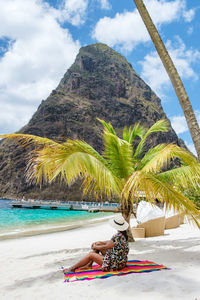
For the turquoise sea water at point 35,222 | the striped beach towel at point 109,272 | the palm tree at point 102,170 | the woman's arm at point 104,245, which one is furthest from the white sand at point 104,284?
the turquoise sea water at point 35,222

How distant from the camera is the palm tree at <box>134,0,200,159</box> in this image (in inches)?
182

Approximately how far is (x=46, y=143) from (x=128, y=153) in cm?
227

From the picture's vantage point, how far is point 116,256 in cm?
381

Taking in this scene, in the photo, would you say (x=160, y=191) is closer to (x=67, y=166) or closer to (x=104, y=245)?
(x=104, y=245)

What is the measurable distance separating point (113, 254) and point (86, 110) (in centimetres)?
11386

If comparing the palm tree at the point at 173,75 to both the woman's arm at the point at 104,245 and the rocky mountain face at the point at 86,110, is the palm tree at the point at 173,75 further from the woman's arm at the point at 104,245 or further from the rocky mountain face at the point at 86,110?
the rocky mountain face at the point at 86,110

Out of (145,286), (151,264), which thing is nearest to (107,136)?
(151,264)

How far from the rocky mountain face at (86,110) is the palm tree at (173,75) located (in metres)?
71.8

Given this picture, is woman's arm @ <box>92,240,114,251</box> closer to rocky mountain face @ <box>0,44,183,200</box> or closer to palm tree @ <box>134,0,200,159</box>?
palm tree @ <box>134,0,200,159</box>

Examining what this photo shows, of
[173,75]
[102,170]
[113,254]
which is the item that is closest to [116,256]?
[113,254]

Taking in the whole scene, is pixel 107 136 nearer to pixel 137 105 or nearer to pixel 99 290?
pixel 99 290

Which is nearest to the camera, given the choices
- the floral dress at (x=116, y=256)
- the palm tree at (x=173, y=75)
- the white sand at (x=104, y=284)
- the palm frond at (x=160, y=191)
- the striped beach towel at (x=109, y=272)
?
the white sand at (x=104, y=284)

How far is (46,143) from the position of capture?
518 centimetres

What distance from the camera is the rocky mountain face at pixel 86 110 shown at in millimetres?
95250
